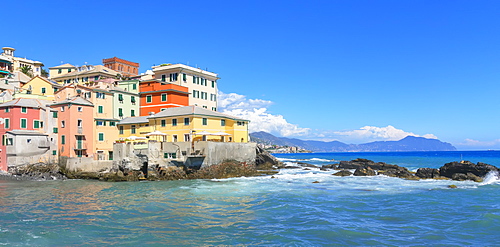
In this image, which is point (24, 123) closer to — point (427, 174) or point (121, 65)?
point (427, 174)

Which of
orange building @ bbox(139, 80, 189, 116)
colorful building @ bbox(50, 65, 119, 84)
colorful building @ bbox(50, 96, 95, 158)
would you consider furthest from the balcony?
colorful building @ bbox(50, 65, 119, 84)

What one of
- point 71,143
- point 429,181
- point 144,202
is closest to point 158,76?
point 71,143

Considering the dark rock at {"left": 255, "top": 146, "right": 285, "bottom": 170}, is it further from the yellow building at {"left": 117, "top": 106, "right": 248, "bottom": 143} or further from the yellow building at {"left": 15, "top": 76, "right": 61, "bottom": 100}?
the yellow building at {"left": 15, "top": 76, "right": 61, "bottom": 100}

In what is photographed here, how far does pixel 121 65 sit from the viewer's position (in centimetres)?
10950

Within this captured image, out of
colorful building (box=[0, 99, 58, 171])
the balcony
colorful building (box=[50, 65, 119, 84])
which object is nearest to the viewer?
colorful building (box=[0, 99, 58, 171])

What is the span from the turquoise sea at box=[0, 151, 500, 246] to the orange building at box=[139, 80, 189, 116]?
925 inches

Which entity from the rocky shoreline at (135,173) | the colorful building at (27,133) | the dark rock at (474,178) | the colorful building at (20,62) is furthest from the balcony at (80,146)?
the colorful building at (20,62)

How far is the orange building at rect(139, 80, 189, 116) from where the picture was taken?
59.8m

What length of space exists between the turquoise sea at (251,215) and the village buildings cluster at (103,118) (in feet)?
42.6

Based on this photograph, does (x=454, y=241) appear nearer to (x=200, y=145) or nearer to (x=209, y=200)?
(x=209, y=200)

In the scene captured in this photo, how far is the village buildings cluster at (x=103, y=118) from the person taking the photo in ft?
164

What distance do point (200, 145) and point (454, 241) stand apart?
104 feet

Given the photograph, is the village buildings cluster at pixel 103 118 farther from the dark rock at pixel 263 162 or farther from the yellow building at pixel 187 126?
the dark rock at pixel 263 162

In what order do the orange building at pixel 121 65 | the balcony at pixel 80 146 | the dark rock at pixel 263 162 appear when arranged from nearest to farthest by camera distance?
the balcony at pixel 80 146, the dark rock at pixel 263 162, the orange building at pixel 121 65
